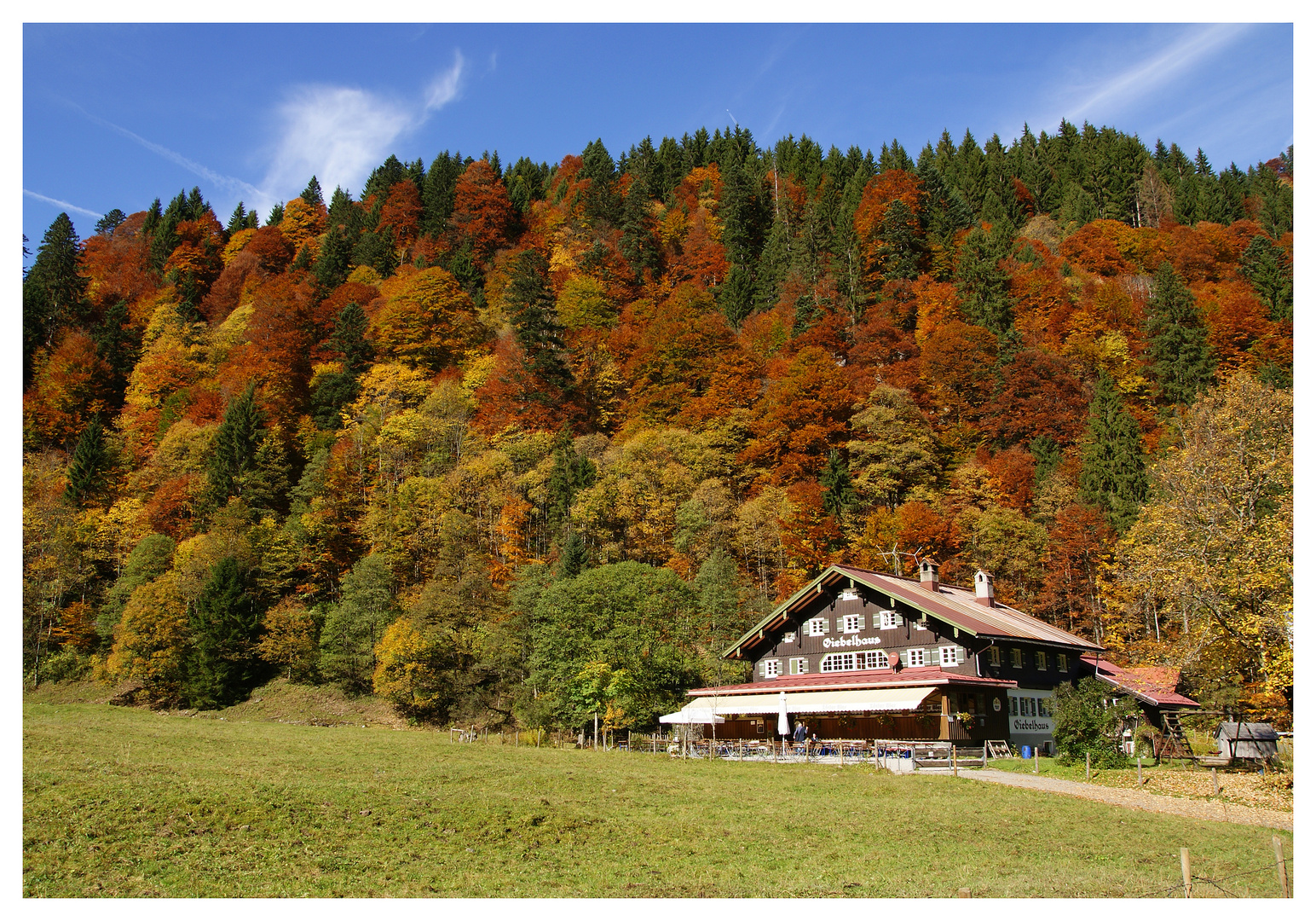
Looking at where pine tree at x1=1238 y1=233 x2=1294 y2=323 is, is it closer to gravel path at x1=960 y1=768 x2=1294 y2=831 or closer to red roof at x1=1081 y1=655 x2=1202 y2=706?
red roof at x1=1081 y1=655 x2=1202 y2=706

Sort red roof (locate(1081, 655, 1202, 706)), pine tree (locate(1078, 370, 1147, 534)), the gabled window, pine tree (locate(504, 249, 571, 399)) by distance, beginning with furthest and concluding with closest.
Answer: pine tree (locate(504, 249, 571, 399))
pine tree (locate(1078, 370, 1147, 534))
red roof (locate(1081, 655, 1202, 706))
the gabled window

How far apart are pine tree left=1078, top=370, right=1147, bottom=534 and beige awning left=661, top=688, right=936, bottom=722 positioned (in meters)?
21.4

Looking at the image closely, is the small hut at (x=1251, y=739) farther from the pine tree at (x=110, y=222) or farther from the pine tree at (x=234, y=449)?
the pine tree at (x=110, y=222)

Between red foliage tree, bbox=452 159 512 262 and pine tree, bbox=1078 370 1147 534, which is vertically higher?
red foliage tree, bbox=452 159 512 262

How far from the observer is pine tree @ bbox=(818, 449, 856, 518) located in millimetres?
51375

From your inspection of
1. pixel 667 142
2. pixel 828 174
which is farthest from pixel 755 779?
pixel 667 142

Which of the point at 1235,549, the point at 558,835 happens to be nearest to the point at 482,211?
the point at 1235,549

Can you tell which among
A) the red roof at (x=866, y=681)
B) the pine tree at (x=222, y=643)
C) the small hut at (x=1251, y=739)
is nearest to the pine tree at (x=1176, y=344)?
the red roof at (x=866, y=681)

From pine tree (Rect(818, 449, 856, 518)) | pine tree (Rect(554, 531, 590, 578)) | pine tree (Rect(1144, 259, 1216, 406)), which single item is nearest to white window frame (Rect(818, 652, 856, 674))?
pine tree (Rect(818, 449, 856, 518))

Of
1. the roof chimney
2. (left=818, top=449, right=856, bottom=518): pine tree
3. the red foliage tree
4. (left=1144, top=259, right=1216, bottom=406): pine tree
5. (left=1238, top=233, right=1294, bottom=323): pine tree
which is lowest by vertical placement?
the roof chimney

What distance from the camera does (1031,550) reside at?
47.5 metres

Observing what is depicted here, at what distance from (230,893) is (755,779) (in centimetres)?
1692

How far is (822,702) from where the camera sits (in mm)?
32969

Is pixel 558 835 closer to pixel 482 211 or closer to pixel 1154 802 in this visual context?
pixel 1154 802
